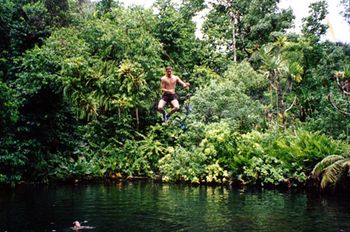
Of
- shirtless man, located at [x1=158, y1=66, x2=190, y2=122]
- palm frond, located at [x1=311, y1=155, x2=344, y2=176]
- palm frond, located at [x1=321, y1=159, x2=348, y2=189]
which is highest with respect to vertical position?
shirtless man, located at [x1=158, y1=66, x2=190, y2=122]

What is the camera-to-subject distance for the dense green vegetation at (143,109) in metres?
16.8

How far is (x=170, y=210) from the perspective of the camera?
11.6m

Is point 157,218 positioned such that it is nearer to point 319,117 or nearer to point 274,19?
point 319,117

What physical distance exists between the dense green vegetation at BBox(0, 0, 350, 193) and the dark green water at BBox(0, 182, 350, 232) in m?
1.71

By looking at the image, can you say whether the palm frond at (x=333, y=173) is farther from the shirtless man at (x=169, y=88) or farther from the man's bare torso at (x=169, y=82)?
the man's bare torso at (x=169, y=82)

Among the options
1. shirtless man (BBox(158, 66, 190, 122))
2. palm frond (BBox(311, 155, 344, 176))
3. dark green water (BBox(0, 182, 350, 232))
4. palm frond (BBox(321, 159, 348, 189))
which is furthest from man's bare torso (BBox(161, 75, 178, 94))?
palm frond (BBox(311, 155, 344, 176))

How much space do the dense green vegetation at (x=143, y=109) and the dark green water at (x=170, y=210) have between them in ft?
5.60

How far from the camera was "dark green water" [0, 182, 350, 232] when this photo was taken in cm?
968

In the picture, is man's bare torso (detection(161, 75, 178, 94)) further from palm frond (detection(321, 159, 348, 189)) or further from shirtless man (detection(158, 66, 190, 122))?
palm frond (detection(321, 159, 348, 189))

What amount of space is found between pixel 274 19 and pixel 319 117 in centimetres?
888

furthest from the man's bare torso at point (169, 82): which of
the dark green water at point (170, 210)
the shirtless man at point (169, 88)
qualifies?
the dark green water at point (170, 210)

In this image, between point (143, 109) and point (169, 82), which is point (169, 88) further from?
point (143, 109)

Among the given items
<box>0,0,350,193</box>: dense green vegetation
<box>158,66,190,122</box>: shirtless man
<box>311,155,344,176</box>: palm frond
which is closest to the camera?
<box>158,66,190,122</box>: shirtless man

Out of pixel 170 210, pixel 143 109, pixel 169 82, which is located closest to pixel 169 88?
pixel 169 82
